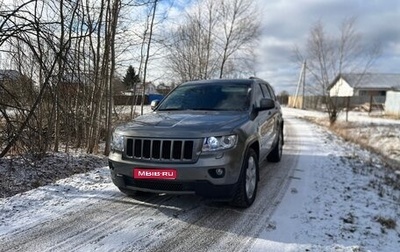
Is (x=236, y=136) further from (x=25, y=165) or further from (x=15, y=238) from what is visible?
(x=25, y=165)

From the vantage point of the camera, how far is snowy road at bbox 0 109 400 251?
3.84 meters

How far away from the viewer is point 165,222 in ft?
14.6

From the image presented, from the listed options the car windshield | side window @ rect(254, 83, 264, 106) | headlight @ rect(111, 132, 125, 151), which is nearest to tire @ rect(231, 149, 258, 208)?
the car windshield

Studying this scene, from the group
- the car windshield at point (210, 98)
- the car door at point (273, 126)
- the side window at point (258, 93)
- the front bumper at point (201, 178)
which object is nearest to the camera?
the front bumper at point (201, 178)

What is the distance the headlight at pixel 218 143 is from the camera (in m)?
4.38

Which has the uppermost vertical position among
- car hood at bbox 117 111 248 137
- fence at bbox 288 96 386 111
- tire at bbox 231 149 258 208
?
fence at bbox 288 96 386 111

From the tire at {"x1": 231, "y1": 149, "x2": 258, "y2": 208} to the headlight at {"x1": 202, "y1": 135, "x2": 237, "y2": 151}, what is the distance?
41 cm

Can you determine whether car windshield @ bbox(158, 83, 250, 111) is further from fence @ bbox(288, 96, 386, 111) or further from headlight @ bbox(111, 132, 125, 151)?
fence @ bbox(288, 96, 386, 111)

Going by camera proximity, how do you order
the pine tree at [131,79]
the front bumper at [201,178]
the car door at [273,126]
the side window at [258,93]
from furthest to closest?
the pine tree at [131,79]
the car door at [273,126]
the side window at [258,93]
the front bumper at [201,178]

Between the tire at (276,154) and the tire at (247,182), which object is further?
the tire at (276,154)

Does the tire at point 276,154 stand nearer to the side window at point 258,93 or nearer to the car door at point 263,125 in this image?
the car door at point 263,125

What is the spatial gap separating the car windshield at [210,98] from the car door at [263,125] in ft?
1.08

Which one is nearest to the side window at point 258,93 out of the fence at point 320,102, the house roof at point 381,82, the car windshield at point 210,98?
the car windshield at point 210,98

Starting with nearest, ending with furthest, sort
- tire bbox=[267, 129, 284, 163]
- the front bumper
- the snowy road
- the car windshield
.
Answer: the snowy road
the front bumper
the car windshield
tire bbox=[267, 129, 284, 163]
